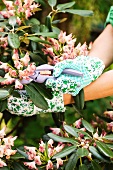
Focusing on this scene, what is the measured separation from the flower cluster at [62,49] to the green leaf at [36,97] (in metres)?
0.16

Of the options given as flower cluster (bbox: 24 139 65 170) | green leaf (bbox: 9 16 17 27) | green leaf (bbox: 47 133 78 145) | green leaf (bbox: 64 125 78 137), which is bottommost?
flower cluster (bbox: 24 139 65 170)

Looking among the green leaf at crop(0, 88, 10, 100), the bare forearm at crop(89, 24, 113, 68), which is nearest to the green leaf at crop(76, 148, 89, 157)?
the green leaf at crop(0, 88, 10, 100)

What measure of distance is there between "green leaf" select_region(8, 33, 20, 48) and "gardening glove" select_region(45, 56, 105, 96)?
0.15 metres

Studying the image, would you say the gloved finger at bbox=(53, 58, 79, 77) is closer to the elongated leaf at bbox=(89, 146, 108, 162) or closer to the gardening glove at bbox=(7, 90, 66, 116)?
the gardening glove at bbox=(7, 90, 66, 116)

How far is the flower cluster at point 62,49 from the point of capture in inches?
49.4

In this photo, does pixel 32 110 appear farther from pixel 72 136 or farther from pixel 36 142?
pixel 36 142

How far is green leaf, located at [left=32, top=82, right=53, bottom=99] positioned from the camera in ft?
3.76

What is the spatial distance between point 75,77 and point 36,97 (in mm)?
128

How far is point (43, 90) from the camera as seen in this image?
45.3 inches

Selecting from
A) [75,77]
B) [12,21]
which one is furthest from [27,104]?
[12,21]

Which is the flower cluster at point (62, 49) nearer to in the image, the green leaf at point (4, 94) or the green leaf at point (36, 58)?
the green leaf at point (36, 58)

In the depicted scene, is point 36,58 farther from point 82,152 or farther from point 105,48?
point 82,152

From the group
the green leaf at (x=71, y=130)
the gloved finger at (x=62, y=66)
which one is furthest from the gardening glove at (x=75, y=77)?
the green leaf at (x=71, y=130)

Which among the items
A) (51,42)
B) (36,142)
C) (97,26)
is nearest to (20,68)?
(51,42)
